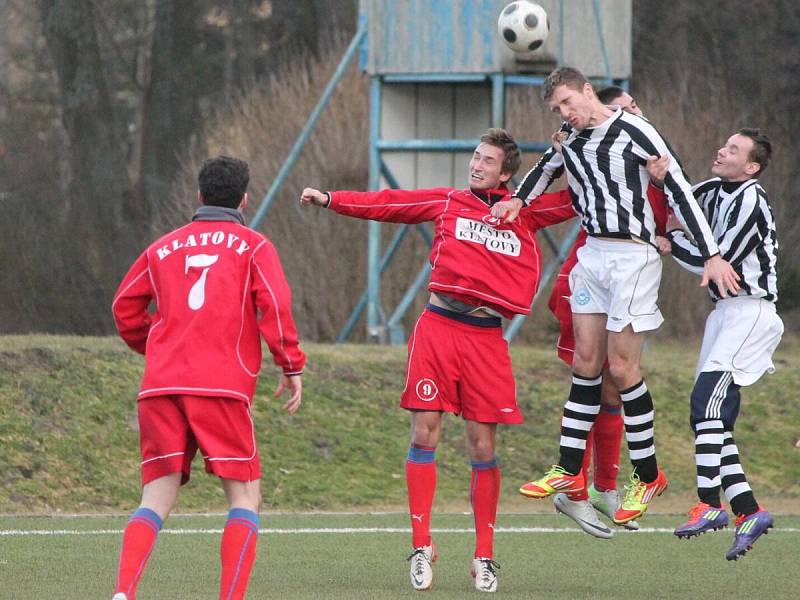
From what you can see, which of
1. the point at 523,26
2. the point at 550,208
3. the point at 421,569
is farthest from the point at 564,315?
the point at 523,26

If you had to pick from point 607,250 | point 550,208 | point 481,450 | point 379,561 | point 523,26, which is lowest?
point 379,561

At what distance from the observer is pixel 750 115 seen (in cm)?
2691

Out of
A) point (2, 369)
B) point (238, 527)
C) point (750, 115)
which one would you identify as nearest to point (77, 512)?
Answer: point (2, 369)

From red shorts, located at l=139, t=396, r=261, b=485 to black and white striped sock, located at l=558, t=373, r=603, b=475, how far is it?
2.14m

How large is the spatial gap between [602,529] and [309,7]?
85.1 feet

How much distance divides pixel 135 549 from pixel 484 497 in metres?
2.32

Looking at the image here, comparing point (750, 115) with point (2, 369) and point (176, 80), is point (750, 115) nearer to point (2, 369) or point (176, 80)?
point (176, 80)

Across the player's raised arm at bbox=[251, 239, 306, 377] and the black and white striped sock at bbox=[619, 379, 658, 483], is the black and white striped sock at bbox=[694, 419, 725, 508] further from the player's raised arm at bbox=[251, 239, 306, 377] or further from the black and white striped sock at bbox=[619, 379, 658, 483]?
the player's raised arm at bbox=[251, 239, 306, 377]

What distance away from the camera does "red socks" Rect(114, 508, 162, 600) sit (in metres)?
6.90

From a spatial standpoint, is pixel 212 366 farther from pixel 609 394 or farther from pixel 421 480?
pixel 609 394

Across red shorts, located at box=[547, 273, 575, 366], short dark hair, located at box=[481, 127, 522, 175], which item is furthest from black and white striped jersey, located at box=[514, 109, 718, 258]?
red shorts, located at box=[547, 273, 575, 366]

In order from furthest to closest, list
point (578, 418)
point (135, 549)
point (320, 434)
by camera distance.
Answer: point (320, 434) → point (578, 418) → point (135, 549)

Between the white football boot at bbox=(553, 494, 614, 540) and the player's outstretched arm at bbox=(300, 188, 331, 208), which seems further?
the white football boot at bbox=(553, 494, 614, 540)

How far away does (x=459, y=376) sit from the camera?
8.73 metres
